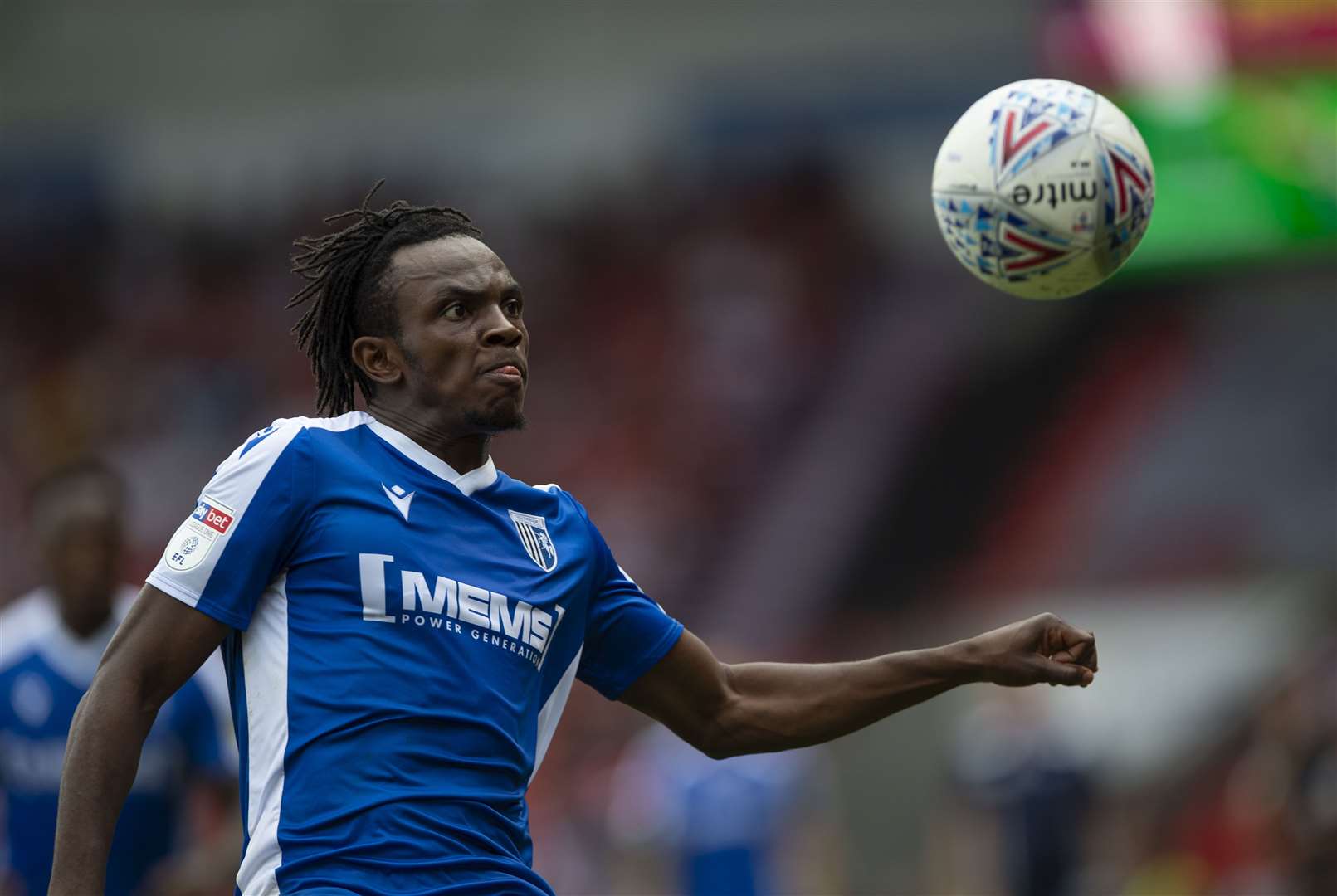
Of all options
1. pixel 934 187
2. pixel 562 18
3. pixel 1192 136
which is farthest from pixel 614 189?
pixel 934 187

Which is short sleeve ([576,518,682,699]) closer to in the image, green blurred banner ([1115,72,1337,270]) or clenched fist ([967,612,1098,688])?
clenched fist ([967,612,1098,688])

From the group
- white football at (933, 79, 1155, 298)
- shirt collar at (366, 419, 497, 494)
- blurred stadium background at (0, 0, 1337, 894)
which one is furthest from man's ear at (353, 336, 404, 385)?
blurred stadium background at (0, 0, 1337, 894)

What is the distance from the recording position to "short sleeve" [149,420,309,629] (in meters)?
3.94

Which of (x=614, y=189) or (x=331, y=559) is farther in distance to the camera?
(x=614, y=189)

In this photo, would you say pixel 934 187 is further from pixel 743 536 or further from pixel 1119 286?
pixel 1119 286

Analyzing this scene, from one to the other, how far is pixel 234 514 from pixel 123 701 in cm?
43

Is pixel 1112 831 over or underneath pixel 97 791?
underneath

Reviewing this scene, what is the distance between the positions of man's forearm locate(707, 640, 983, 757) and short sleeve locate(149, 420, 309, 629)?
48.9 inches

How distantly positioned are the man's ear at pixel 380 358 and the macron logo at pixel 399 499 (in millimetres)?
312

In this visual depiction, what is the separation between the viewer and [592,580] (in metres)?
4.56

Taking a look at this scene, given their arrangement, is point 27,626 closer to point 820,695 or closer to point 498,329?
point 498,329

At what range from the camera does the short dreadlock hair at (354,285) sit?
4.46 meters

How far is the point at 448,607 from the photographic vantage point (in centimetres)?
410

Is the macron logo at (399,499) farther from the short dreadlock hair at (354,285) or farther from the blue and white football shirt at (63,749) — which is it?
the blue and white football shirt at (63,749)
